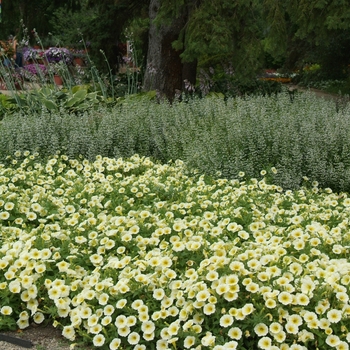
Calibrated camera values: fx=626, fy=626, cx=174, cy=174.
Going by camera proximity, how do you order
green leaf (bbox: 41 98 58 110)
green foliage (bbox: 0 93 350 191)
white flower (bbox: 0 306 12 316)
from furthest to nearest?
1. green leaf (bbox: 41 98 58 110)
2. green foliage (bbox: 0 93 350 191)
3. white flower (bbox: 0 306 12 316)

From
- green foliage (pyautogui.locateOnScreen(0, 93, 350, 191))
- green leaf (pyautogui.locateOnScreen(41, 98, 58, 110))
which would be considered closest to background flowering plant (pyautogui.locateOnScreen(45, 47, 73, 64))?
green leaf (pyautogui.locateOnScreen(41, 98, 58, 110))

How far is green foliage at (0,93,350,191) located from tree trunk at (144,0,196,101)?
2428 millimetres

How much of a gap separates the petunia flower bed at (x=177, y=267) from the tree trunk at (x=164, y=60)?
209 inches

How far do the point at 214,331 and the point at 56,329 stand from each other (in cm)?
83

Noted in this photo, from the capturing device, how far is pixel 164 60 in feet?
30.8

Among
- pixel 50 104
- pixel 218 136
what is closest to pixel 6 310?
pixel 218 136

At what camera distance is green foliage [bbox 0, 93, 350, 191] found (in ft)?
16.7

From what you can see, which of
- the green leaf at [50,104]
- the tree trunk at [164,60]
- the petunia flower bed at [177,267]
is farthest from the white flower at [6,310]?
the tree trunk at [164,60]

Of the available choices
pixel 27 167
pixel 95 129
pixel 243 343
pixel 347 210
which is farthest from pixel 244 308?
pixel 95 129

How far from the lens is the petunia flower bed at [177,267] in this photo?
8.63 feet

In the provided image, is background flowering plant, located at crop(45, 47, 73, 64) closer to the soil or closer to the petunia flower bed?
the petunia flower bed

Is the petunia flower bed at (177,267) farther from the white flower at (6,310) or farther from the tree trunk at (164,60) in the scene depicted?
the tree trunk at (164,60)

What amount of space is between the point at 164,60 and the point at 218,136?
4.15 metres

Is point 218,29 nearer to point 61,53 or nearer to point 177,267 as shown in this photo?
point 61,53
